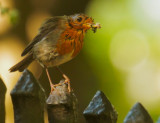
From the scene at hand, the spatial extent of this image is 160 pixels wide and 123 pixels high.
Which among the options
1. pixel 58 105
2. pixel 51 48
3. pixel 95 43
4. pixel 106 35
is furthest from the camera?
pixel 106 35

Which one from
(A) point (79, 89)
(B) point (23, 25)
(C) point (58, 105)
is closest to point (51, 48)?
(C) point (58, 105)

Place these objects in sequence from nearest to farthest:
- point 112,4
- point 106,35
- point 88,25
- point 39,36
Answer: point 88,25 → point 39,36 → point 106,35 → point 112,4

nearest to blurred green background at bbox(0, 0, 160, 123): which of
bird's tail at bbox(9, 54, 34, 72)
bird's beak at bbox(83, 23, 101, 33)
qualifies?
bird's tail at bbox(9, 54, 34, 72)

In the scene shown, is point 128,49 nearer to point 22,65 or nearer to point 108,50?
point 108,50

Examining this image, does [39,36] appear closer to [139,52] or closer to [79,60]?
[79,60]

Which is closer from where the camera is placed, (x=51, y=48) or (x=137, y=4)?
(x=51, y=48)

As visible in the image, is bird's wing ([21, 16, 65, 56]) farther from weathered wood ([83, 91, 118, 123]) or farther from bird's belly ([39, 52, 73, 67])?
weathered wood ([83, 91, 118, 123])
